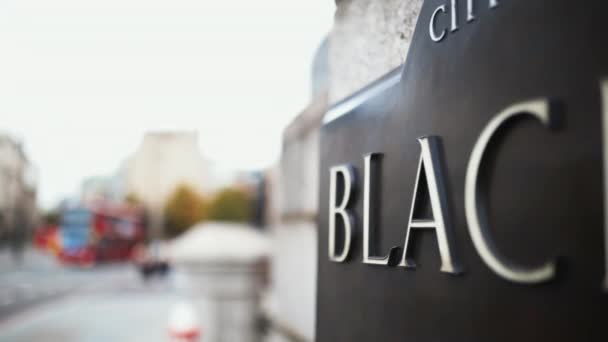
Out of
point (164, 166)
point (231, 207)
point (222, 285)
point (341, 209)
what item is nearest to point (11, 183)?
point (231, 207)

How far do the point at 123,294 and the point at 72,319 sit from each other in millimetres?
5819

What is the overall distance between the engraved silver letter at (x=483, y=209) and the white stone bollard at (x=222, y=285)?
4090 millimetres

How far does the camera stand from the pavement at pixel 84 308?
31.7 feet

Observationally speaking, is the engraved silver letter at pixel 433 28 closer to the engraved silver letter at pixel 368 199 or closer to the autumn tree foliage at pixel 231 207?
the engraved silver letter at pixel 368 199

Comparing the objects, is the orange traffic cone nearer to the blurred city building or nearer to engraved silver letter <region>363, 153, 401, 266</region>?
engraved silver letter <region>363, 153, 401, 266</region>

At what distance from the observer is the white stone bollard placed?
503 cm

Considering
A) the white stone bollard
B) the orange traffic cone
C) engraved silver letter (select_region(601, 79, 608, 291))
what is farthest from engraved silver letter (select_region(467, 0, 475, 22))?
the white stone bollard

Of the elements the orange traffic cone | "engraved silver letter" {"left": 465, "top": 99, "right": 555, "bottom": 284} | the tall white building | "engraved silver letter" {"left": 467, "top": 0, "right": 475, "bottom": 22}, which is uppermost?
the tall white building

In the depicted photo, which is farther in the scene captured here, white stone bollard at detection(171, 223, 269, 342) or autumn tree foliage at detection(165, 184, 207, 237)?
autumn tree foliage at detection(165, 184, 207, 237)

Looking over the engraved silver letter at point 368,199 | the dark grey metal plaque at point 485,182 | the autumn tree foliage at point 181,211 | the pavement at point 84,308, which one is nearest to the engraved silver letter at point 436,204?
the dark grey metal plaque at point 485,182

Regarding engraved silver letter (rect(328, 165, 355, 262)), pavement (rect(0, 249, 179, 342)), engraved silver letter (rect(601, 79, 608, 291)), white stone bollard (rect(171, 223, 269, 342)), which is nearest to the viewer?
engraved silver letter (rect(601, 79, 608, 291))

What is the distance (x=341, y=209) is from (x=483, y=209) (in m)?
0.63

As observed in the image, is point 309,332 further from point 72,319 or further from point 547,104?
point 72,319

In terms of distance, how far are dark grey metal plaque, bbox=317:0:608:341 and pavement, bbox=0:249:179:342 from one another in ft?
25.8
